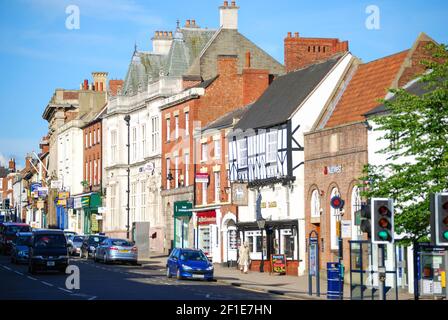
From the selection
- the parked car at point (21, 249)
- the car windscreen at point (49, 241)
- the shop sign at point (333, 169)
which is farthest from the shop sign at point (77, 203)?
the shop sign at point (333, 169)

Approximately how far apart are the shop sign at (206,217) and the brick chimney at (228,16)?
59.0 ft

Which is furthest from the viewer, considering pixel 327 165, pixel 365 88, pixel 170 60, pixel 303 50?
pixel 170 60

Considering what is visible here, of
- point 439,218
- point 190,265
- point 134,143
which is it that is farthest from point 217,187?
point 439,218

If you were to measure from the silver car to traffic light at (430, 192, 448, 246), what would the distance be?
40.3 meters

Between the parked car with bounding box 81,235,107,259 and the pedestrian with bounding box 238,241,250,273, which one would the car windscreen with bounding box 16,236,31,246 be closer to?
the parked car with bounding box 81,235,107,259

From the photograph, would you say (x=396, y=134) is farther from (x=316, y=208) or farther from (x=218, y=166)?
(x=218, y=166)

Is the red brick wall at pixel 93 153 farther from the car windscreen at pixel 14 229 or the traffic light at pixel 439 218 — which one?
the traffic light at pixel 439 218

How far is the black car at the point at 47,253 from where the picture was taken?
53500mm

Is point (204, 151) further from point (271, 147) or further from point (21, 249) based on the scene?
point (21, 249)

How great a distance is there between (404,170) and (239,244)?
27378 mm

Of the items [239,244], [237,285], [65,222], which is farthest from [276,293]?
→ [65,222]

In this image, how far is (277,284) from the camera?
48.8m

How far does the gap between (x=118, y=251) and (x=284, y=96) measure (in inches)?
542

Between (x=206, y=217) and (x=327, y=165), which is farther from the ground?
(x=327, y=165)
